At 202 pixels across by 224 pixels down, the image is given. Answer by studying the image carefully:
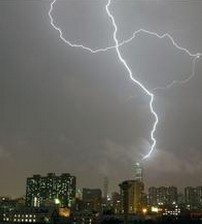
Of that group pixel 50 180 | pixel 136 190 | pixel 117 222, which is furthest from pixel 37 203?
pixel 117 222

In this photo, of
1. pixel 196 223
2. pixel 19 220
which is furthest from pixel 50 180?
pixel 196 223

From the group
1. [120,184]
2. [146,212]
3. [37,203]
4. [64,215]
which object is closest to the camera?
[120,184]

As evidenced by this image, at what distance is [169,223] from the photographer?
8231cm

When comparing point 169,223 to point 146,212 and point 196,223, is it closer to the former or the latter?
point 196,223

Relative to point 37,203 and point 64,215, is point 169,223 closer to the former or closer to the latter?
point 64,215

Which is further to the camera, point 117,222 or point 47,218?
point 47,218

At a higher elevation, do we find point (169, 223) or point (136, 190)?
point (136, 190)

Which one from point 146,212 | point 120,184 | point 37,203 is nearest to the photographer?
point 120,184

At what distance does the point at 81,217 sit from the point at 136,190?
2200 centimetres

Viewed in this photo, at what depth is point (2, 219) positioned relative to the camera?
82.8m

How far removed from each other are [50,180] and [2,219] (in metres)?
36.1

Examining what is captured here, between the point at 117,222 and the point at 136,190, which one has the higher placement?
the point at 136,190

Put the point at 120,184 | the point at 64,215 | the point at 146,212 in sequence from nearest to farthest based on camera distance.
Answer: the point at 120,184, the point at 64,215, the point at 146,212

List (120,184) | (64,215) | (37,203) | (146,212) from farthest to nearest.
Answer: (37,203) < (146,212) < (64,215) < (120,184)
